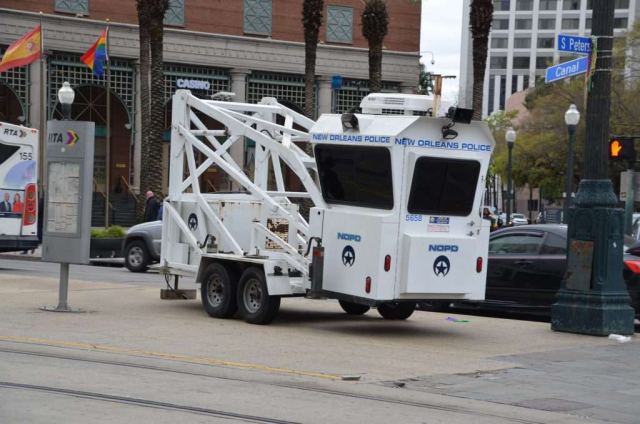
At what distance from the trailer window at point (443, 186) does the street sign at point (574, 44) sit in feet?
7.39

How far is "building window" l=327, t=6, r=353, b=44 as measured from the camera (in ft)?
178

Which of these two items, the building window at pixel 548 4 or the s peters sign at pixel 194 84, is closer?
the s peters sign at pixel 194 84

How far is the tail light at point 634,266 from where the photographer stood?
48.8ft

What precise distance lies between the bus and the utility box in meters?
8.61

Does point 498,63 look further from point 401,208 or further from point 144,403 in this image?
point 144,403

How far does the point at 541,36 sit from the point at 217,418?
143 meters

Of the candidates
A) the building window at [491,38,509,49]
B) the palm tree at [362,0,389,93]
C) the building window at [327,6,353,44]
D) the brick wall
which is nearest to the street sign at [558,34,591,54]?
the palm tree at [362,0,389,93]

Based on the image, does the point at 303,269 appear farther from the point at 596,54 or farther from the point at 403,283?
the point at 596,54

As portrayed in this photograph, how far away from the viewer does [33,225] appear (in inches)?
918

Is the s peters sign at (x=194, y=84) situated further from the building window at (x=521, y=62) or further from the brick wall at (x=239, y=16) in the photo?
the building window at (x=521, y=62)

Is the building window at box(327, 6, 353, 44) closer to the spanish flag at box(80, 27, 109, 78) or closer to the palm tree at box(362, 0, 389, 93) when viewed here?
the palm tree at box(362, 0, 389, 93)

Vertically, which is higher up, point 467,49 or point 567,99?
point 467,49

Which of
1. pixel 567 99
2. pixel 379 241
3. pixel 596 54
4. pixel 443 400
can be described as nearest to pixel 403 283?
pixel 379 241

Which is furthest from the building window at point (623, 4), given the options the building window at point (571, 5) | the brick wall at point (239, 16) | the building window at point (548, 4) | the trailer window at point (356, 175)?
the trailer window at point (356, 175)
